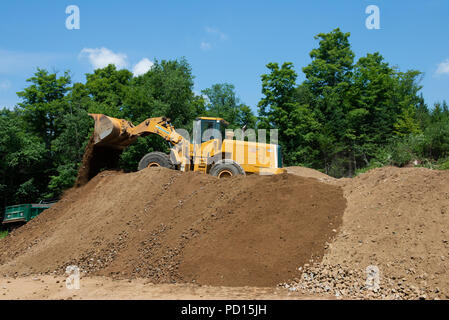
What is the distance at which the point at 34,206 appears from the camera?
60.4 feet

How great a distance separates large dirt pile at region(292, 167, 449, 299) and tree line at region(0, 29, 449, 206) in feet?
50.8

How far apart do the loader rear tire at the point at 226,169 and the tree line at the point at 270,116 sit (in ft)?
48.8

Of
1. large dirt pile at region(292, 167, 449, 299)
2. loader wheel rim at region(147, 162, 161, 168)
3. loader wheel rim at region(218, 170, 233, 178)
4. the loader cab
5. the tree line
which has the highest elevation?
the tree line

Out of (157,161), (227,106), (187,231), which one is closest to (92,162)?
(157,161)

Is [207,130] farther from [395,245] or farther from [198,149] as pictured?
[395,245]

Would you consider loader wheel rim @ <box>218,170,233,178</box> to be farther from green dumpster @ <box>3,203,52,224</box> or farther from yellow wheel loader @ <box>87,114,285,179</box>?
green dumpster @ <box>3,203,52,224</box>

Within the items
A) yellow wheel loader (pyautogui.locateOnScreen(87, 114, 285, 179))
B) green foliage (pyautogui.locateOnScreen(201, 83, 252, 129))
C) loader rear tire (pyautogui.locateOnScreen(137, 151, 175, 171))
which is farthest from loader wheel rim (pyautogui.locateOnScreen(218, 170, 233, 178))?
green foliage (pyautogui.locateOnScreen(201, 83, 252, 129))

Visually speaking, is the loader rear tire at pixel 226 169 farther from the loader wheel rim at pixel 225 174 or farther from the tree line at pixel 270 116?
the tree line at pixel 270 116

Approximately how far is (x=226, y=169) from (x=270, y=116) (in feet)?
69.7

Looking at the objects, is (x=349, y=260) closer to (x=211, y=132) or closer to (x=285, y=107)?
(x=211, y=132)

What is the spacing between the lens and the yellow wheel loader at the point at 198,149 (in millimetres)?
13578

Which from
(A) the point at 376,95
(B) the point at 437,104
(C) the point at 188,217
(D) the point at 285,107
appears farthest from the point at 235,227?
(B) the point at 437,104

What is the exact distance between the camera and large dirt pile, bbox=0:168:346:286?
823cm

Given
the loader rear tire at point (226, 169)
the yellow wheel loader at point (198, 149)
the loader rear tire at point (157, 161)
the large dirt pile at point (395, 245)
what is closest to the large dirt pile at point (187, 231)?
the large dirt pile at point (395, 245)
